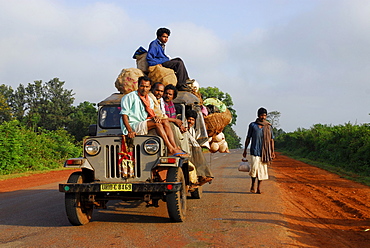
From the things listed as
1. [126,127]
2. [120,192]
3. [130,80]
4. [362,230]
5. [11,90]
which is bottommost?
[362,230]

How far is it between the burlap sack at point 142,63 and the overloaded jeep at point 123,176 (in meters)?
2.92

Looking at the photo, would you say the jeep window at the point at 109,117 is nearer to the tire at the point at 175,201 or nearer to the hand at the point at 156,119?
the hand at the point at 156,119

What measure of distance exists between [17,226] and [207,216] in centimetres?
314

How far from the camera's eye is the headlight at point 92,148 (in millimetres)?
6344

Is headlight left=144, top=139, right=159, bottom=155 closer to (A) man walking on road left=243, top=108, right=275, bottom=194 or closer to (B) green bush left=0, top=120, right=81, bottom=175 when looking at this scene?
(A) man walking on road left=243, top=108, right=275, bottom=194

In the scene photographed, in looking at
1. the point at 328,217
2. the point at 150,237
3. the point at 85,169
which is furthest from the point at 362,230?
the point at 85,169

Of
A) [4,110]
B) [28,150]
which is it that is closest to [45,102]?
[4,110]

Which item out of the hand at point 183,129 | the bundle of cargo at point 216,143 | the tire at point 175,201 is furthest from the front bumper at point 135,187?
the bundle of cargo at point 216,143

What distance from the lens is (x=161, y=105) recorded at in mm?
7418

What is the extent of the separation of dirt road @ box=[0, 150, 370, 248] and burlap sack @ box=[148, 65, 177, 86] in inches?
106

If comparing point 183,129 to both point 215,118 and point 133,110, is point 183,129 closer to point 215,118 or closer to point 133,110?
point 133,110

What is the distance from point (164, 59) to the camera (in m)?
9.26

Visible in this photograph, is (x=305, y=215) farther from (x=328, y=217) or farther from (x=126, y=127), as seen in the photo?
(x=126, y=127)

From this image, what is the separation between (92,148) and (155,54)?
3473mm
